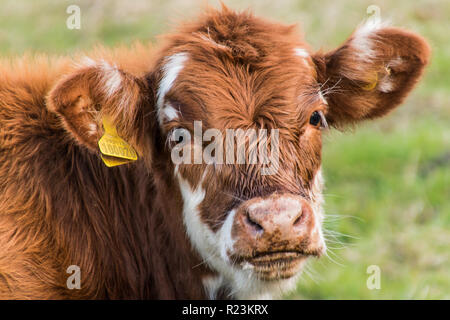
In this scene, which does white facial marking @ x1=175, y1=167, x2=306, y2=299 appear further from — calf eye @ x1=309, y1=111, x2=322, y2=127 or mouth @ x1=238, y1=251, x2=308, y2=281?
calf eye @ x1=309, y1=111, x2=322, y2=127

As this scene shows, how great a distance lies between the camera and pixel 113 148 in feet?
15.7

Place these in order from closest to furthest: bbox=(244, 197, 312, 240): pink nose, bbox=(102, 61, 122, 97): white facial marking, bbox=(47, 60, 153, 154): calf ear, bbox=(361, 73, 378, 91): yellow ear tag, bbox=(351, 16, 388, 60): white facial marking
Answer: bbox=(244, 197, 312, 240): pink nose
bbox=(47, 60, 153, 154): calf ear
bbox=(102, 61, 122, 97): white facial marking
bbox=(351, 16, 388, 60): white facial marking
bbox=(361, 73, 378, 91): yellow ear tag

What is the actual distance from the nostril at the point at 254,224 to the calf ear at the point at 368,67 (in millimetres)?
1424

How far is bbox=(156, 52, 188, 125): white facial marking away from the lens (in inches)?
192

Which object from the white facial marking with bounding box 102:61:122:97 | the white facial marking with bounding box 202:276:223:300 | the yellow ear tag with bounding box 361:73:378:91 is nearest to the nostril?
the white facial marking with bounding box 202:276:223:300

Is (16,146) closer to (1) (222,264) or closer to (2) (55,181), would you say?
(2) (55,181)

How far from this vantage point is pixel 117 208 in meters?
5.24

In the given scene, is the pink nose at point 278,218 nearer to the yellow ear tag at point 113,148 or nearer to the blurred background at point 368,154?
the blurred background at point 368,154

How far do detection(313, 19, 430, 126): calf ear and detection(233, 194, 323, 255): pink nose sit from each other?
128 cm

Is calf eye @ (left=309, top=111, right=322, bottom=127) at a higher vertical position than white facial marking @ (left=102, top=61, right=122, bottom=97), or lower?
lower

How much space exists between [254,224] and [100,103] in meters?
1.49

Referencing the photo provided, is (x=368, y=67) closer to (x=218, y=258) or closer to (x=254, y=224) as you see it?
(x=254, y=224)

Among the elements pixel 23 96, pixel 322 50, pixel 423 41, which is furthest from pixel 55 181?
pixel 423 41

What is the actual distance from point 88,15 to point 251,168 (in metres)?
8.72
